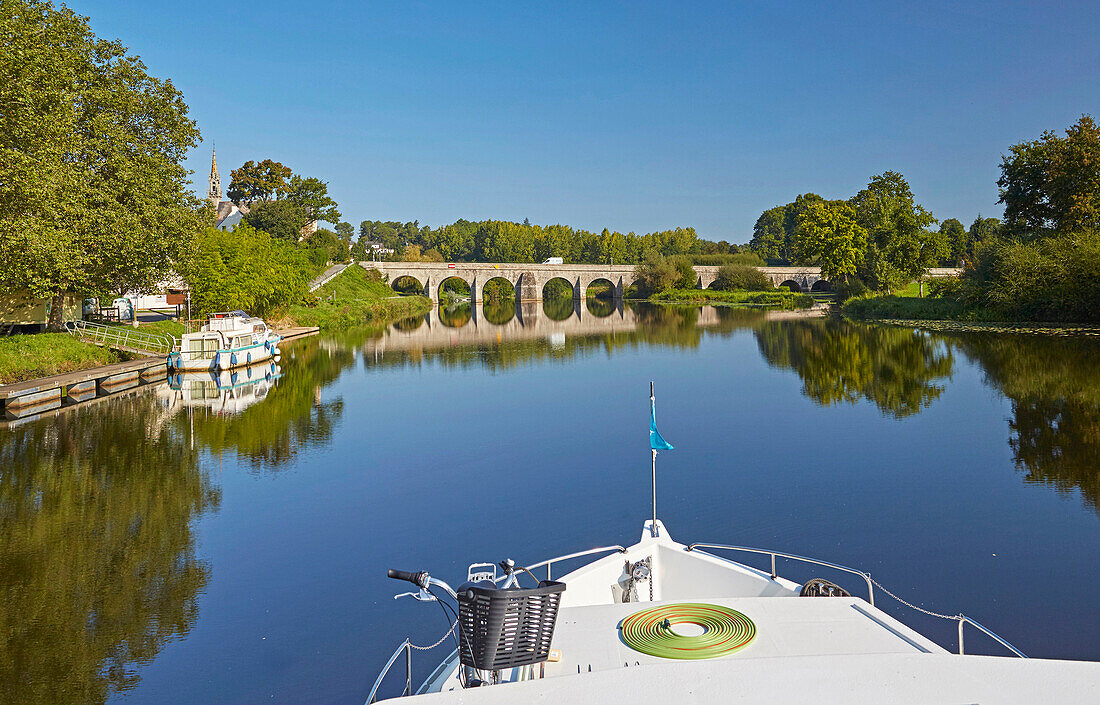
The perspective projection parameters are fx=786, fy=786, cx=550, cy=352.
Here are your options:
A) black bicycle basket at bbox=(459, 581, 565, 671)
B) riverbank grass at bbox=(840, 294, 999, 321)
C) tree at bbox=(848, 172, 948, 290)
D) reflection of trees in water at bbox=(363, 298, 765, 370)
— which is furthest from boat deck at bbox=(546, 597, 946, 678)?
tree at bbox=(848, 172, 948, 290)

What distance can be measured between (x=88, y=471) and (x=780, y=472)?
47.1 ft

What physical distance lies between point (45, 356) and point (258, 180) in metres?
57.4

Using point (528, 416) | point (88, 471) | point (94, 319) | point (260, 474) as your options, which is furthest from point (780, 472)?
point (94, 319)

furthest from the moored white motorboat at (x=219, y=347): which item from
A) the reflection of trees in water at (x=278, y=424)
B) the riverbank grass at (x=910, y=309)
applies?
the riverbank grass at (x=910, y=309)

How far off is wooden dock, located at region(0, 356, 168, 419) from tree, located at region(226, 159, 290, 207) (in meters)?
53.8

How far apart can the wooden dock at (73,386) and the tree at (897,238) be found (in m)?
57.1

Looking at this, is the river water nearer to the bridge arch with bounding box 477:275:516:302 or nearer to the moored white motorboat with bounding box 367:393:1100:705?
the moored white motorboat with bounding box 367:393:1100:705

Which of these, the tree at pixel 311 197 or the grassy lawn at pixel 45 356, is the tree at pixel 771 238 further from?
the grassy lawn at pixel 45 356

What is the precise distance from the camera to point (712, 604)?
646cm

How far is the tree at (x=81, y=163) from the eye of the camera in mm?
23703

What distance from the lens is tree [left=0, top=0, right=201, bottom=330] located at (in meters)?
23.7

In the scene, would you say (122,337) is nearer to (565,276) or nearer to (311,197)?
(311,197)

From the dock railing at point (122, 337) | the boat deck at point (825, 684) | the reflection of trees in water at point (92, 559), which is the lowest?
the reflection of trees in water at point (92, 559)

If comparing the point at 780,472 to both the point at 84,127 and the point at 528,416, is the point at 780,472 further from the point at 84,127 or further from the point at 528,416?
the point at 84,127
